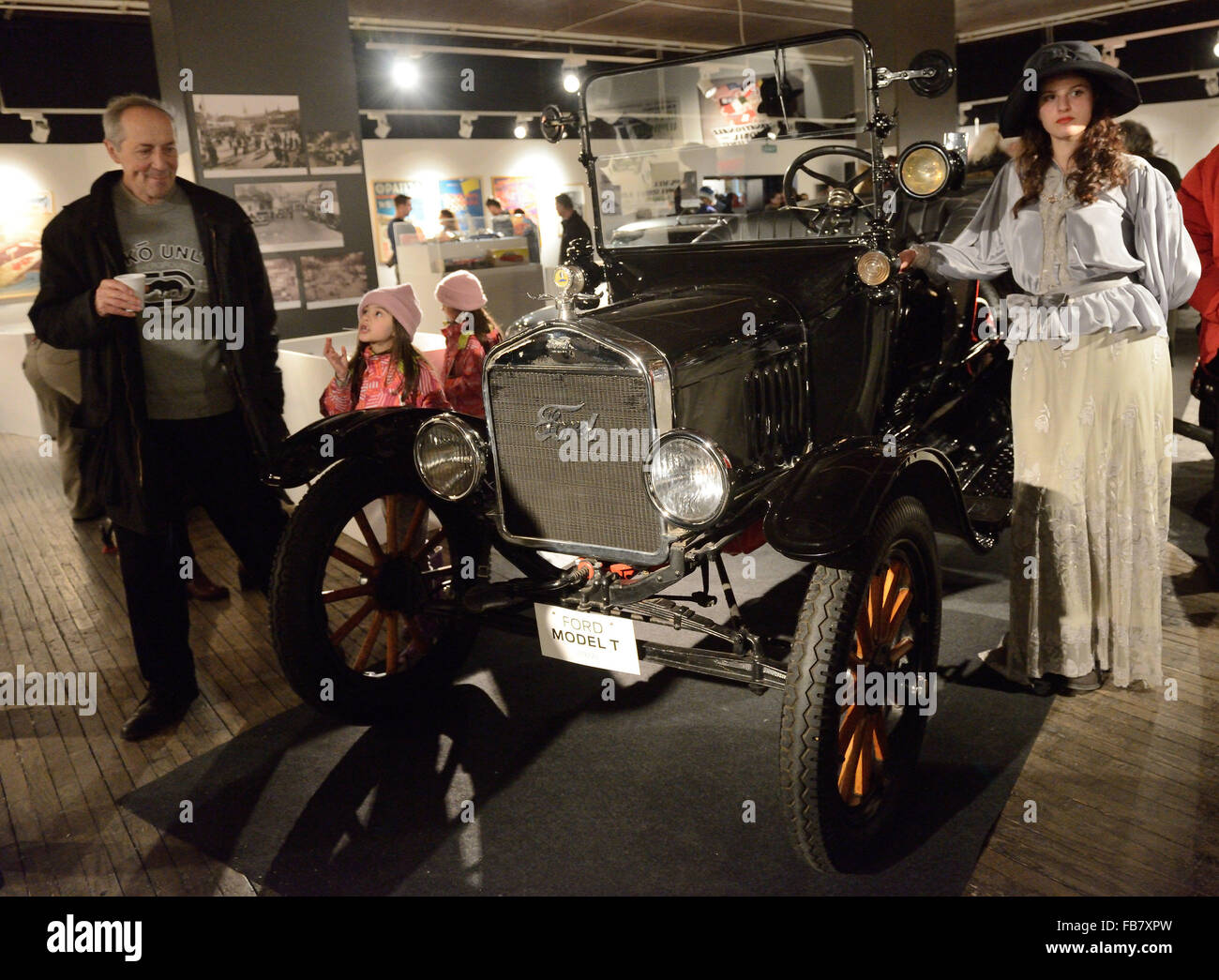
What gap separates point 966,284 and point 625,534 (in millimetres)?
2225

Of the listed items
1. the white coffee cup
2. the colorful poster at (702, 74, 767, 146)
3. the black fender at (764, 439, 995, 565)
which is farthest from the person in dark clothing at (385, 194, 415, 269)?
the black fender at (764, 439, 995, 565)

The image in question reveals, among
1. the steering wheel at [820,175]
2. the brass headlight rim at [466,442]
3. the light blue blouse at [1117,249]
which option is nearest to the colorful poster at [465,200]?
the steering wheel at [820,175]

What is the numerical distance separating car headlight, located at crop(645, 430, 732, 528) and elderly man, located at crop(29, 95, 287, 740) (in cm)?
137

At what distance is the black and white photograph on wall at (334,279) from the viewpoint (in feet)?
16.9

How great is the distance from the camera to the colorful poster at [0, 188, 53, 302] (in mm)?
8750

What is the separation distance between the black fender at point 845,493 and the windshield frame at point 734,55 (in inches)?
35.0

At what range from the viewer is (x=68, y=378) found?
4.24m

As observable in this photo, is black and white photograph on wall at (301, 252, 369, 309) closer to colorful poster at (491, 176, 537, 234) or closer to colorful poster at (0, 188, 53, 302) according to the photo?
colorful poster at (0, 188, 53, 302)

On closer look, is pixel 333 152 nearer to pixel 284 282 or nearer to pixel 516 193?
pixel 284 282

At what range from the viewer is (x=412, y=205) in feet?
35.3

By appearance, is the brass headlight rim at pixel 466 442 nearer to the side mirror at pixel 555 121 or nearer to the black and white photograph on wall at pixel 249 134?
the side mirror at pixel 555 121

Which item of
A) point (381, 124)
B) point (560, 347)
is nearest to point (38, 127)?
point (381, 124)

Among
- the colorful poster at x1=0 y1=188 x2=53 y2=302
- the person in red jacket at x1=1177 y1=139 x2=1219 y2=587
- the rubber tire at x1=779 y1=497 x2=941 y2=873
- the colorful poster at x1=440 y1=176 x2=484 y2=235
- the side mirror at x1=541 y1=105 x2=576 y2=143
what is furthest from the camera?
the colorful poster at x1=440 y1=176 x2=484 y2=235
